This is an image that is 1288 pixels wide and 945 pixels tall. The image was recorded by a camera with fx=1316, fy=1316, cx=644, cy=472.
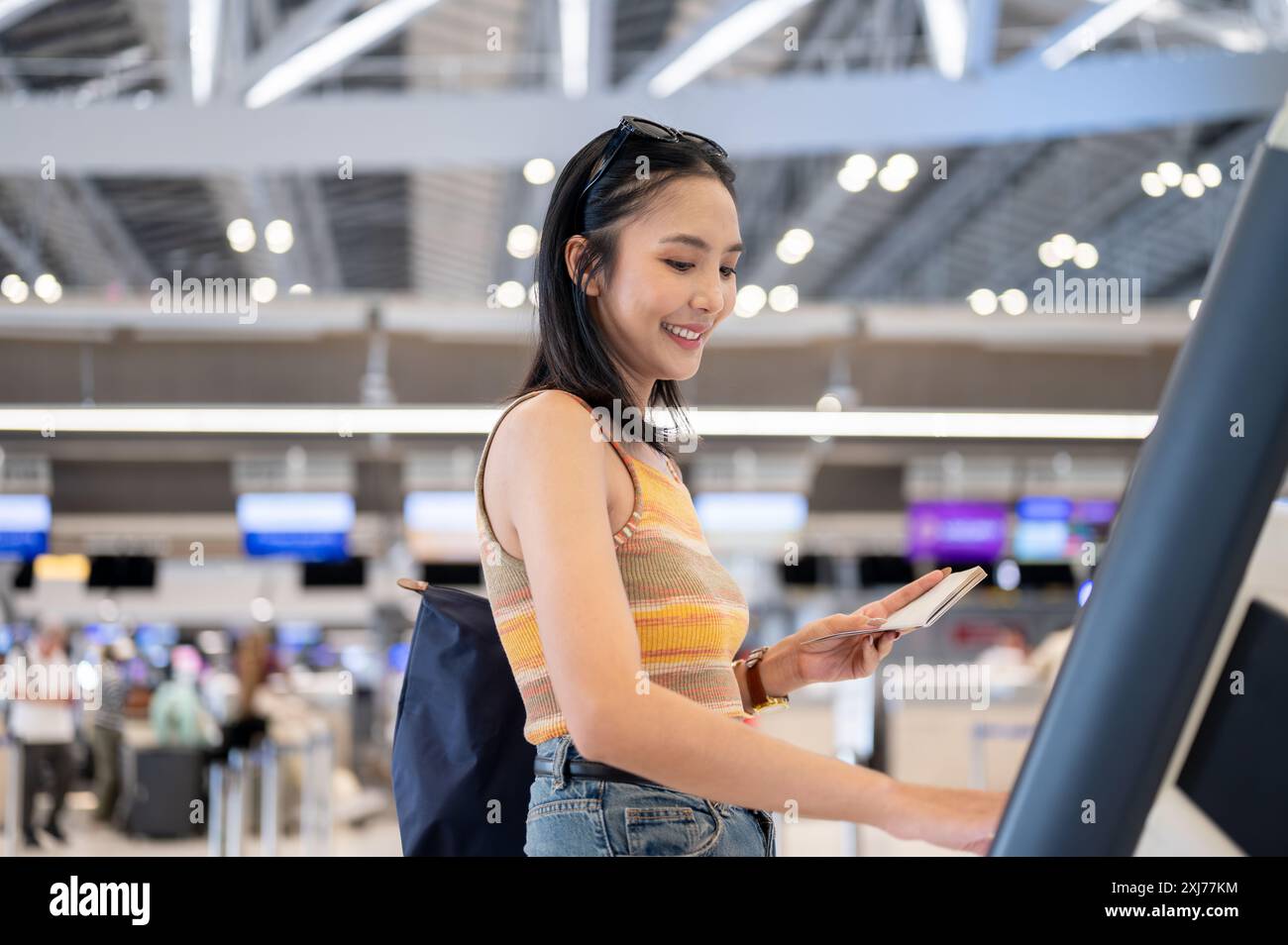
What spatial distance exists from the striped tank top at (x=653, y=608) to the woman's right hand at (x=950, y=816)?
0.26 metres

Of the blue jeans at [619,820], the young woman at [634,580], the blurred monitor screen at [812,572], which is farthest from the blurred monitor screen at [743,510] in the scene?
the blue jeans at [619,820]

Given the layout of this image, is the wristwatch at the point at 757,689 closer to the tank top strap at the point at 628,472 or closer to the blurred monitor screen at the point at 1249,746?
the tank top strap at the point at 628,472

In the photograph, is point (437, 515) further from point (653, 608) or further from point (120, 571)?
point (653, 608)

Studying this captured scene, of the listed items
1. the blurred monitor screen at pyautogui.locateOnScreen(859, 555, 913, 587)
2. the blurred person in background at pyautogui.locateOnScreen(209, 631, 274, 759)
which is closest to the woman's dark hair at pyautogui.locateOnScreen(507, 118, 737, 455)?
the blurred person in background at pyautogui.locateOnScreen(209, 631, 274, 759)

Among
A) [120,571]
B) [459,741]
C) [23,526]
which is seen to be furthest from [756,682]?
[120,571]

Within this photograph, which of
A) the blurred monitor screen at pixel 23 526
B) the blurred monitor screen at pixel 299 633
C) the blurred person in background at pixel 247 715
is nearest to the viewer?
the blurred person in background at pixel 247 715

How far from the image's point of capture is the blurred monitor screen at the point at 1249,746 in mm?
633

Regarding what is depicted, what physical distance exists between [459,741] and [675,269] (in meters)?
0.46

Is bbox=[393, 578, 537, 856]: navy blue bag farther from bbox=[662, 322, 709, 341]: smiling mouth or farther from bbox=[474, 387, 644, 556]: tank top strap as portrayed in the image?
bbox=[662, 322, 709, 341]: smiling mouth

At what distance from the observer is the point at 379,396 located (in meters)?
7.80

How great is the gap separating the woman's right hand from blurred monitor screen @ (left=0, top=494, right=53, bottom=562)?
10.4 metres

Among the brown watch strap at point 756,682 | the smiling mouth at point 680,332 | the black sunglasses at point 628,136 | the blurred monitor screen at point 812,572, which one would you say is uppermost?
the black sunglasses at point 628,136

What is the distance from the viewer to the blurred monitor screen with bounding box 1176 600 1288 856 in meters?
0.63

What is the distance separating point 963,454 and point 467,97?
21.1 feet
